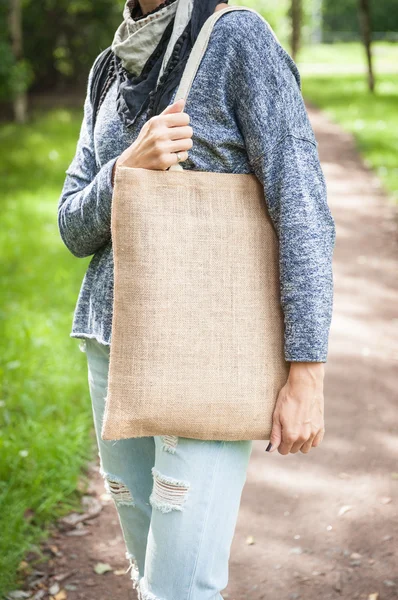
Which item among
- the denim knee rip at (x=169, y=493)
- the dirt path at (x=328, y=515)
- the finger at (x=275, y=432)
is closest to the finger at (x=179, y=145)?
the finger at (x=275, y=432)

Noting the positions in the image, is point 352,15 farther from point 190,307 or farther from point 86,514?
point 190,307

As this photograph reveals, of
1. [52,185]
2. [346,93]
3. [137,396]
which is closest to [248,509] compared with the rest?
[137,396]

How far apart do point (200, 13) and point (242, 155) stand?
31 centimetres

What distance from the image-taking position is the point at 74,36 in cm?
1820

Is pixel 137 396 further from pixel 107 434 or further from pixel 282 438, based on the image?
pixel 282 438

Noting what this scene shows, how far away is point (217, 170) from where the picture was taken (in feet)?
5.06

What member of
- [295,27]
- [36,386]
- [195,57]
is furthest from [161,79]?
[295,27]

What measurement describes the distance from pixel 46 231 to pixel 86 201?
5.96 metres

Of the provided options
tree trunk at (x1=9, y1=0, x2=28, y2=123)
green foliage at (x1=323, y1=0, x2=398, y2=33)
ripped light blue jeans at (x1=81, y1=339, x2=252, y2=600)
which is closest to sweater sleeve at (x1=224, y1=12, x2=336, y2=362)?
ripped light blue jeans at (x1=81, y1=339, x2=252, y2=600)

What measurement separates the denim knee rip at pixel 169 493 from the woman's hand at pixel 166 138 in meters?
0.65

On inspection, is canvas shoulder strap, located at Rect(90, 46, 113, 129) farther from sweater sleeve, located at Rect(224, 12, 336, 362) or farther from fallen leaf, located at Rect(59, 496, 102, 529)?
fallen leaf, located at Rect(59, 496, 102, 529)

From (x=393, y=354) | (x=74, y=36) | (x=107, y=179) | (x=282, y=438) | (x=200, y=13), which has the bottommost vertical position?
(x=74, y=36)

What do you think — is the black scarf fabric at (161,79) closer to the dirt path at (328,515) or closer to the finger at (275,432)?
the finger at (275,432)

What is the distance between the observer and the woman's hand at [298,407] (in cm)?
149
